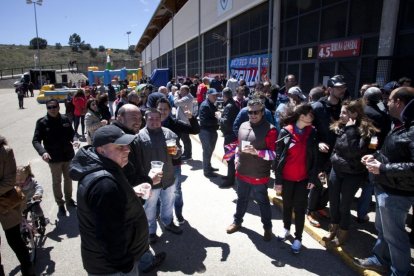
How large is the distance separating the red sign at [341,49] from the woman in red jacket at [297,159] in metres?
6.38

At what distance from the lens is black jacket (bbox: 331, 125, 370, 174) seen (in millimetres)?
3758

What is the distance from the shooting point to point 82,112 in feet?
38.7

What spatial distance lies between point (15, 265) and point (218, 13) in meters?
20.4

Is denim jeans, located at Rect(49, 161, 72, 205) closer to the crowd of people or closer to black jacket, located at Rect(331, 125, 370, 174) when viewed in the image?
the crowd of people

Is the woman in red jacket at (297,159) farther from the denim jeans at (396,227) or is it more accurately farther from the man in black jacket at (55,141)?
the man in black jacket at (55,141)

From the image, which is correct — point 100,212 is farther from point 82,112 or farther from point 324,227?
point 82,112

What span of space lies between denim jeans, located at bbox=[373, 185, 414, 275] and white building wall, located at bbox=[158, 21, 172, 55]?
40123 millimetres

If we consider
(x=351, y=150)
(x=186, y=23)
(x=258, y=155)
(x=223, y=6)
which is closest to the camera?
(x=351, y=150)

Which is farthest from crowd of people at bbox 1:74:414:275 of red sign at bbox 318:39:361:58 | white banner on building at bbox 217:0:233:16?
white banner on building at bbox 217:0:233:16

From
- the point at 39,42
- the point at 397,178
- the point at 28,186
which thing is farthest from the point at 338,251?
the point at 39,42

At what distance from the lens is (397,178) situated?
2975mm

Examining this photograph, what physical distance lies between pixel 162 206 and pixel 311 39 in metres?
9.84

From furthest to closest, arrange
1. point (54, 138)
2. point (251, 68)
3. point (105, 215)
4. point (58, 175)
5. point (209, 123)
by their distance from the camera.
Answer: point (251, 68) < point (209, 123) < point (58, 175) < point (54, 138) < point (105, 215)

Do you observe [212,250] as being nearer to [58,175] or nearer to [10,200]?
[10,200]
